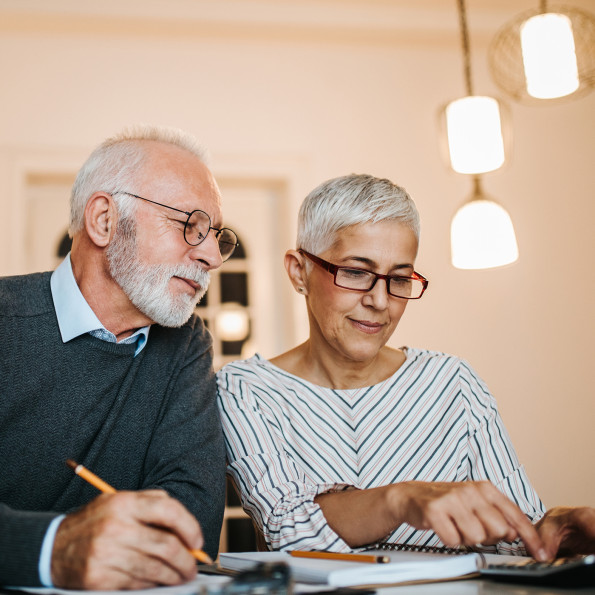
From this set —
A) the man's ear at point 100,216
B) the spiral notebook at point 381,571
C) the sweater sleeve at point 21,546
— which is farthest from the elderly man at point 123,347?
the spiral notebook at point 381,571

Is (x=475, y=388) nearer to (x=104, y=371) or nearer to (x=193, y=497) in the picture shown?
(x=193, y=497)

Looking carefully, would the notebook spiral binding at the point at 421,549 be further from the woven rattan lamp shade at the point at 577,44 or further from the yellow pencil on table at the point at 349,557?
the woven rattan lamp shade at the point at 577,44

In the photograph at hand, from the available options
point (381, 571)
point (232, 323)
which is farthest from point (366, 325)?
point (232, 323)

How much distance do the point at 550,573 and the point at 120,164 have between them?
1.25m

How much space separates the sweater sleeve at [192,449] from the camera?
1.32 meters

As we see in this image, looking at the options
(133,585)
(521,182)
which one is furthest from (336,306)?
(521,182)

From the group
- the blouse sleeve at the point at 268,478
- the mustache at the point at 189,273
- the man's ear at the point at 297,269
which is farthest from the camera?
the man's ear at the point at 297,269

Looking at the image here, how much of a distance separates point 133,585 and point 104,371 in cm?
64

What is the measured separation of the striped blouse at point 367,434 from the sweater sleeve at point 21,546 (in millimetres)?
535

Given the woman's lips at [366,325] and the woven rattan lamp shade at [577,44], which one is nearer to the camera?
the woman's lips at [366,325]

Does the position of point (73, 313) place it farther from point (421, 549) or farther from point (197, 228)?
point (421, 549)

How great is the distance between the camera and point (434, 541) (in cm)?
149

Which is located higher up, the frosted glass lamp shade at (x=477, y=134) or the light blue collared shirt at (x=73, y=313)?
the frosted glass lamp shade at (x=477, y=134)

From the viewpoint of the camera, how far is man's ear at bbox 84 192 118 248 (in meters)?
1.57
